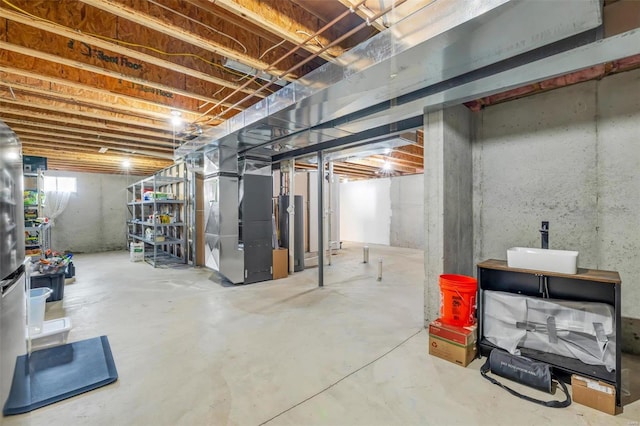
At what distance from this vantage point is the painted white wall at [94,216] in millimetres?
8391

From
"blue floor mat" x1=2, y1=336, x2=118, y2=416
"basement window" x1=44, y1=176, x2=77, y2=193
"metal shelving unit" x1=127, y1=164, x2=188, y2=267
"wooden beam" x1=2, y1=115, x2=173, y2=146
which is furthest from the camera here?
"basement window" x1=44, y1=176, x2=77, y2=193

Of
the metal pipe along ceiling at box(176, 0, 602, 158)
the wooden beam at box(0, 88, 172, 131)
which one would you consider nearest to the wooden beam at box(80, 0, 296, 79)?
the metal pipe along ceiling at box(176, 0, 602, 158)

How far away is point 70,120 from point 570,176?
19.6 feet

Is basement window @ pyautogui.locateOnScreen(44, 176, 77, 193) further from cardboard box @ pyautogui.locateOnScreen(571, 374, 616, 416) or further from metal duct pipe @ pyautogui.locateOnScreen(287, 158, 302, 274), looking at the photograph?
cardboard box @ pyautogui.locateOnScreen(571, 374, 616, 416)

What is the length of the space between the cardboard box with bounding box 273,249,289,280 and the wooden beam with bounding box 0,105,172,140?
2.82 meters

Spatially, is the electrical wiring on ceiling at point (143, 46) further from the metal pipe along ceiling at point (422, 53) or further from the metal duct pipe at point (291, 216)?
the metal duct pipe at point (291, 216)

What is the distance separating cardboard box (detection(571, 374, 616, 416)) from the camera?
1721 millimetres

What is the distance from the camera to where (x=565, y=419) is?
1.68 m

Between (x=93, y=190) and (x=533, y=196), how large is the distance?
11.0 metres

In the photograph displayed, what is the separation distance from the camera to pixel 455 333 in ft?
7.56

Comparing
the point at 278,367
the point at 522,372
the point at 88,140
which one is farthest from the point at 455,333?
the point at 88,140

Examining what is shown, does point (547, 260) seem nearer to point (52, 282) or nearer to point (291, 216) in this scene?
point (291, 216)

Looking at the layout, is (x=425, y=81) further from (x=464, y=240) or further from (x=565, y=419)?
(x=565, y=419)

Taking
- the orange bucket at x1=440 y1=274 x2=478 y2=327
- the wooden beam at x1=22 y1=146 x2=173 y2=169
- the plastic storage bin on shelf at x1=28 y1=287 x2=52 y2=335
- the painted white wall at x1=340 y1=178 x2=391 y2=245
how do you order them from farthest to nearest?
1. the painted white wall at x1=340 y1=178 x2=391 y2=245
2. the wooden beam at x1=22 y1=146 x2=173 y2=169
3. the plastic storage bin on shelf at x1=28 y1=287 x2=52 y2=335
4. the orange bucket at x1=440 y1=274 x2=478 y2=327
